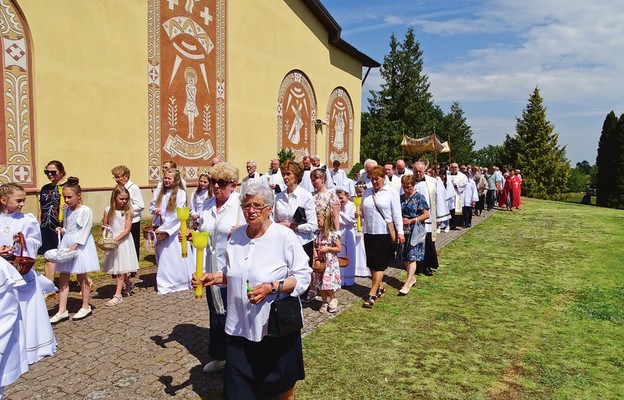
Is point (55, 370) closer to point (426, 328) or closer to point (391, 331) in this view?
point (391, 331)

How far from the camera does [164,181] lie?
663cm

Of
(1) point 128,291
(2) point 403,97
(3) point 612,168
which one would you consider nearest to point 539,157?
(3) point 612,168

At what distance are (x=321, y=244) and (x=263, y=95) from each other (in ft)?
43.1

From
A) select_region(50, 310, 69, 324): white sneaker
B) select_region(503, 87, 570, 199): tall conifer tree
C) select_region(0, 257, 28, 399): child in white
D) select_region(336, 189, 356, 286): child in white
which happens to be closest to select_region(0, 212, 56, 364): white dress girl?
select_region(0, 257, 28, 399): child in white

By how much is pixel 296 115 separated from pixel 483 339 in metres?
16.4

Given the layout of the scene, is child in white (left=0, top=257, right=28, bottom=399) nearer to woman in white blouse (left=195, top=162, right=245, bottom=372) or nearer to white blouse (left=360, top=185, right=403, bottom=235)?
woman in white blouse (left=195, top=162, right=245, bottom=372)

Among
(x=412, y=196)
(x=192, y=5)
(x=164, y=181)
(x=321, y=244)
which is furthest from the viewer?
(x=192, y=5)

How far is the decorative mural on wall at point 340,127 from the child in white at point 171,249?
16928 mm

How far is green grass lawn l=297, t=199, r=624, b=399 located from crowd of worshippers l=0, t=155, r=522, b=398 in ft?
2.42

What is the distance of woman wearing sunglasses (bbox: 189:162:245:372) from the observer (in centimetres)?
416

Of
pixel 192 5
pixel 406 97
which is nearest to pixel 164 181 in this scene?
pixel 192 5

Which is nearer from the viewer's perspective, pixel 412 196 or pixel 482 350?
pixel 482 350

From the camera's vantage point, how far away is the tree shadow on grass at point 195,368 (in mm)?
3994

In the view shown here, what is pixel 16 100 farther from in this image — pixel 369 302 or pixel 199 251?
pixel 199 251
